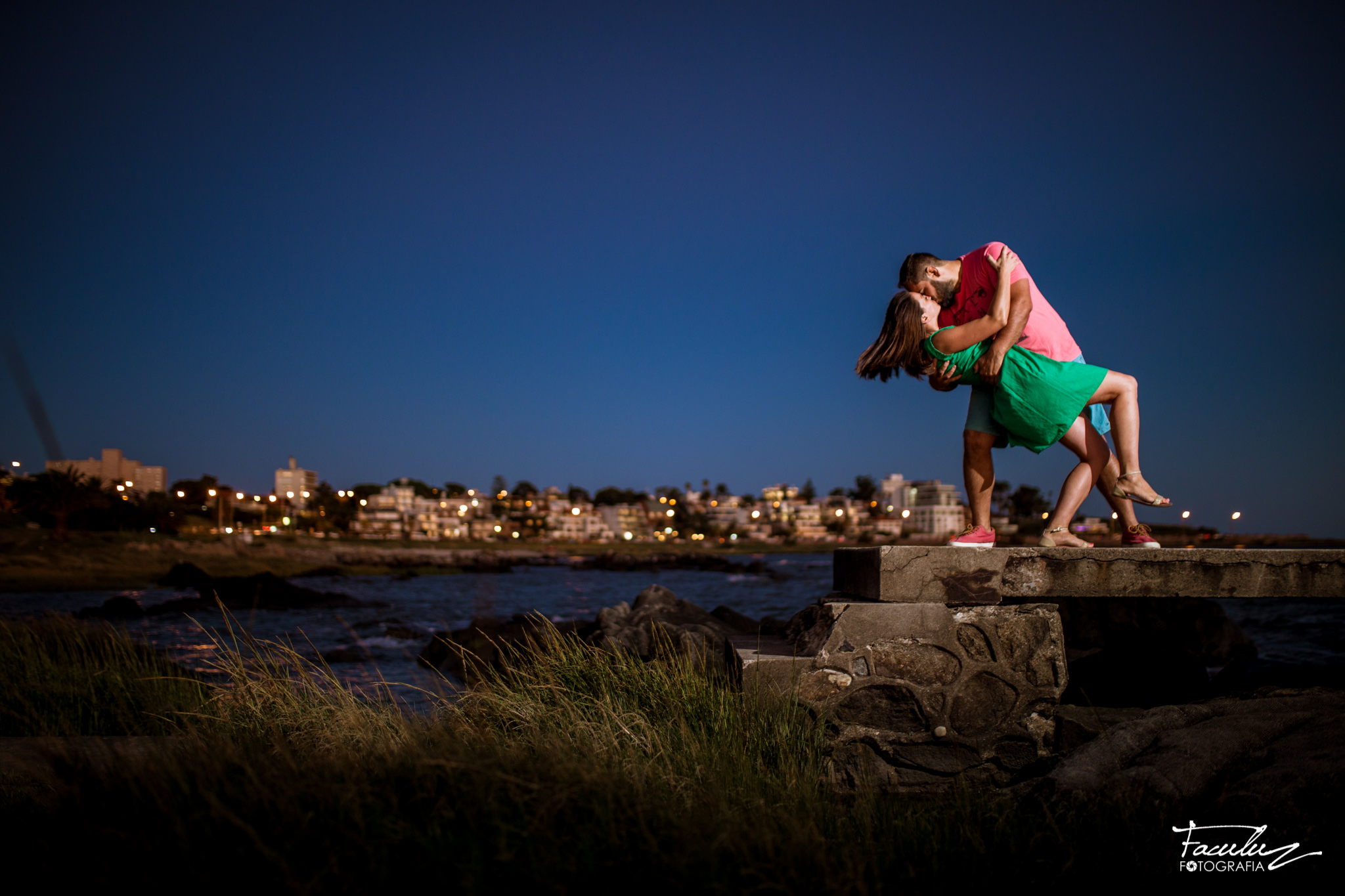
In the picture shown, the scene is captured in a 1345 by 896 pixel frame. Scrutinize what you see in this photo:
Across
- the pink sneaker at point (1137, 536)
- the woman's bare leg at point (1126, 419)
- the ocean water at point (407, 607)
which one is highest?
the woman's bare leg at point (1126, 419)

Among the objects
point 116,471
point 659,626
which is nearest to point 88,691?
point 659,626

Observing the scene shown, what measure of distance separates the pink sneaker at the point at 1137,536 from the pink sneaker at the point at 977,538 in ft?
2.81

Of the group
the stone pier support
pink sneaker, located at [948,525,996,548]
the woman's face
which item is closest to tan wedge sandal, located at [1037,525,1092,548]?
the stone pier support

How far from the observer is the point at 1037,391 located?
13.2 feet

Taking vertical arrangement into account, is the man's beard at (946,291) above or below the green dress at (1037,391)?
above

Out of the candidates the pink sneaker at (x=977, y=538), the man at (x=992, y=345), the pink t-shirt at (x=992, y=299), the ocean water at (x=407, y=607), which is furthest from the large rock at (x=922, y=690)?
the ocean water at (x=407, y=607)

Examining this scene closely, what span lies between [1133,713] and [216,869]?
4.32 meters

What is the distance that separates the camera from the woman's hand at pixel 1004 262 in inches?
158

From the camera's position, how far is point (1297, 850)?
8.29 ft

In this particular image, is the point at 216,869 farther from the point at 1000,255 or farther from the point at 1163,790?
the point at 1000,255

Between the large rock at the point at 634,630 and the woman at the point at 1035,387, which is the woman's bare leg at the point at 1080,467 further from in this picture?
the large rock at the point at 634,630

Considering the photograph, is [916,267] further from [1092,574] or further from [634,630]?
[634,630]

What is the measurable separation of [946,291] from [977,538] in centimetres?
138

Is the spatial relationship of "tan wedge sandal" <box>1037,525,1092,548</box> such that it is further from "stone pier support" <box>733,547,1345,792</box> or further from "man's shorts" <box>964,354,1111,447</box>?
"man's shorts" <box>964,354,1111,447</box>
